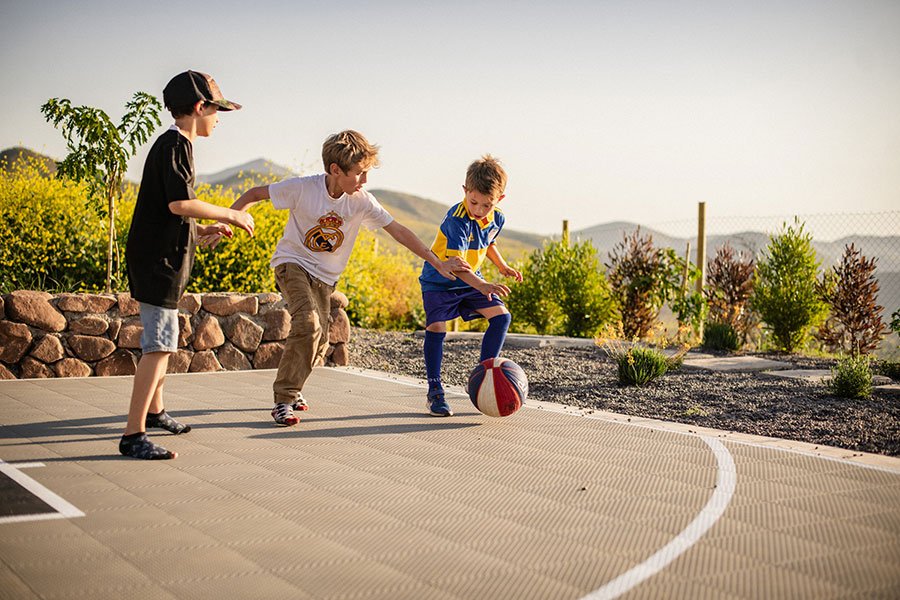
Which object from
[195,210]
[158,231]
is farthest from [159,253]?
[195,210]

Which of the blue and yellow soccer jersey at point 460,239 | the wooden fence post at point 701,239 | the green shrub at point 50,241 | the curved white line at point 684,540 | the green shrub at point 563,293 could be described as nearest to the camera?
the curved white line at point 684,540

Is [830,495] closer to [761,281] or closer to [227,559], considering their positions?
[227,559]

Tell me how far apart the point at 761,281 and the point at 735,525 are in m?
9.32

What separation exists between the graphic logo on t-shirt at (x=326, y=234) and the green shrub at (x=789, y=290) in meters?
7.93

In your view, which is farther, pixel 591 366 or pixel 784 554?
pixel 591 366

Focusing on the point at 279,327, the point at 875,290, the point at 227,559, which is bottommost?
the point at 227,559

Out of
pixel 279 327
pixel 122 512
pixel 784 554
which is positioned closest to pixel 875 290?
pixel 279 327

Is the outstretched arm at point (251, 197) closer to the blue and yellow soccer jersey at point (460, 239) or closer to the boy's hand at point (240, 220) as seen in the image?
the boy's hand at point (240, 220)

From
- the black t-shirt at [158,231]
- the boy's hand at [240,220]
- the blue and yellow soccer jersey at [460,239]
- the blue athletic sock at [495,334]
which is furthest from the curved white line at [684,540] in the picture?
the black t-shirt at [158,231]

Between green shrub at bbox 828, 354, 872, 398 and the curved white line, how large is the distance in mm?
2700

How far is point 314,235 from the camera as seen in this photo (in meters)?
5.37

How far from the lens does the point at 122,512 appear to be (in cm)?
332

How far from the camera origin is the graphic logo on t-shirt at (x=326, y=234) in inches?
211

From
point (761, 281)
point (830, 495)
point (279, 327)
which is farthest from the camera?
point (761, 281)
